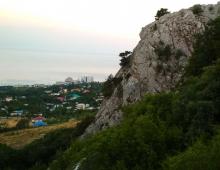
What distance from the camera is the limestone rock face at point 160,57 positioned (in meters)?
42.0

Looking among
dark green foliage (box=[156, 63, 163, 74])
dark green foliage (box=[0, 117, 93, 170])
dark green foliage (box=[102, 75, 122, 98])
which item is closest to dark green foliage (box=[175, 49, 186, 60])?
dark green foliage (box=[156, 63, 163, 74])

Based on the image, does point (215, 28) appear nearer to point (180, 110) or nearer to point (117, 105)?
point (117, 105)

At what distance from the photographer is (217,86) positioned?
2128 centimetres

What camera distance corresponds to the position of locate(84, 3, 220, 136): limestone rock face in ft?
138

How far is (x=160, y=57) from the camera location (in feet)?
140

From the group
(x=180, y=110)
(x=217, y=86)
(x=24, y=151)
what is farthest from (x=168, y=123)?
(x=24, y=151)

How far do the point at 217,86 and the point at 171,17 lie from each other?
2422cm

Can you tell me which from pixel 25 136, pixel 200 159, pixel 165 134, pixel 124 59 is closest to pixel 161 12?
pixel 124 59

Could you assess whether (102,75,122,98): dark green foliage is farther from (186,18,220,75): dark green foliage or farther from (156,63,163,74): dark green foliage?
(186,18,220,75): dark green foliage

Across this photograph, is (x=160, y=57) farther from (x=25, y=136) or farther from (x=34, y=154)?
(x=25, y=136)

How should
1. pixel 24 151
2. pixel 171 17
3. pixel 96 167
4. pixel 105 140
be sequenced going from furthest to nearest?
pixel 24 151 → pixel 171 17 → pixel 105 140 → pixel 96 167

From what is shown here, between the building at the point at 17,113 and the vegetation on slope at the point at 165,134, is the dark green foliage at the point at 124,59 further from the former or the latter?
the building at the point at 17,113

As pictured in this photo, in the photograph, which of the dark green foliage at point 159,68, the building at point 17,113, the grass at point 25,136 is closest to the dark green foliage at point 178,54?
the dark green foliage at point 159,68

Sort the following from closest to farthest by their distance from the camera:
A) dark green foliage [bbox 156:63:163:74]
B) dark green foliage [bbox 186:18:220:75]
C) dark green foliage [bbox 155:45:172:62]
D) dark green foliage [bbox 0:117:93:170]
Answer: dark green foliage [bbox 186:18:220:75]
dark green foliage [bbox 155:45:172:62]
dark green foliage [bbox 156:63:163:74]
dark green foliage [bbox 0:117:93:170]
